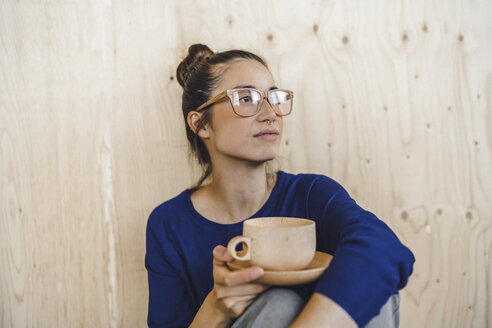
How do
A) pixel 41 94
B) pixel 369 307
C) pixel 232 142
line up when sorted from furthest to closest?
1. pixel 41 94
2. pixel 232 142
3. pixel 369 307

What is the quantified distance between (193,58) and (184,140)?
12.9 inches

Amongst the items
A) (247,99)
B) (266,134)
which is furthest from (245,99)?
(266,134)

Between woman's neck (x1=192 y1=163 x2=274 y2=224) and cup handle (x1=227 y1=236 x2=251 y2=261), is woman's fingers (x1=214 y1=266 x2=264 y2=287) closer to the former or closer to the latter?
cup handle (x1=227 y1=236 x2=251 y2=261)

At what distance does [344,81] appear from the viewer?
5.04 feet

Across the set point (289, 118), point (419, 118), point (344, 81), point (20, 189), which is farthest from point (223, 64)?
point (20, 189)

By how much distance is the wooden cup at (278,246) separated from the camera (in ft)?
2.69

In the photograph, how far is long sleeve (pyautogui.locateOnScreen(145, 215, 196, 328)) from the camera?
1.21m

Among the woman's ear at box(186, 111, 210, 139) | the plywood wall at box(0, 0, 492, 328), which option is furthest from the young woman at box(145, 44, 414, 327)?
the plywood wall at box(0, 0, 492, 328)

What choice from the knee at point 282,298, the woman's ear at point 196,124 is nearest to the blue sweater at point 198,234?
the knee at point 282,298

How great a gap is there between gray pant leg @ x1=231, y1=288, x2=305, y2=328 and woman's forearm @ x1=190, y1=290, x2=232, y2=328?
10 centimetres

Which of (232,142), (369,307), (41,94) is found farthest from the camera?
(41,94)

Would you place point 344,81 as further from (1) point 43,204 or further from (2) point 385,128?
(1) point 43,204

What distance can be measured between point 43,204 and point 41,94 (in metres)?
0.43

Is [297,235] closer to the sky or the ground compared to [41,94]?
closer to the ground
